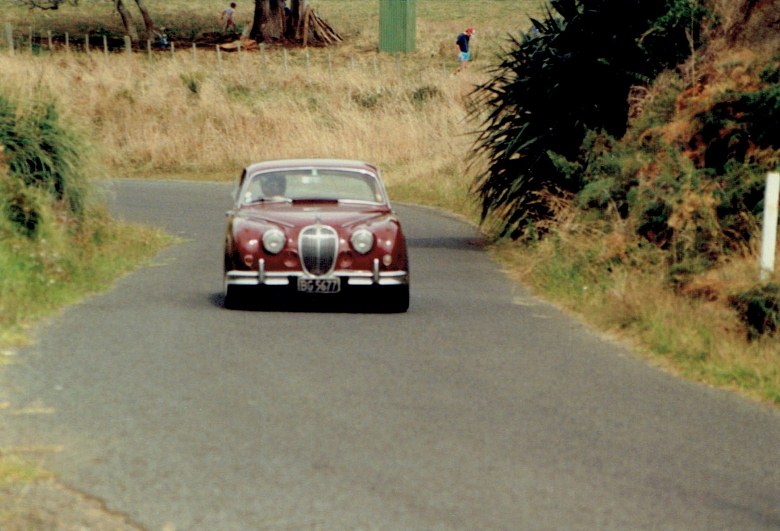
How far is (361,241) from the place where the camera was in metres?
12.8

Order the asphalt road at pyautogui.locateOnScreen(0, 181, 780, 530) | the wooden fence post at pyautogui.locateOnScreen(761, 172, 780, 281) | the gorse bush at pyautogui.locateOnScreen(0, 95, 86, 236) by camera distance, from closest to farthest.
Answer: the asphalt road at pyautogui.locateOnScreen(0, 181, 780, 530) < the wooden fence post at pyautogui.locateOnScreen(761, 172, 780, 281) < the gorse bush at pyautogui.locateOnScreen(0, 95, 86, 236)

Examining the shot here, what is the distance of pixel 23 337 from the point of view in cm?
1069

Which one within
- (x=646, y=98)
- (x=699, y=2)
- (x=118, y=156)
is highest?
(x=699, y=2)

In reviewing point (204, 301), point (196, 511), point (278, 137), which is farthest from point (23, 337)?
point (278, 137)

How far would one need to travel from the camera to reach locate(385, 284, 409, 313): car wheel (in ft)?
42.5

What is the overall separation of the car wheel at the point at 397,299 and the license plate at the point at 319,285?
1.74 ft

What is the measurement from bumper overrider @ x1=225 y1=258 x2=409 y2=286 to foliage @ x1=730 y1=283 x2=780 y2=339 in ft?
10.9

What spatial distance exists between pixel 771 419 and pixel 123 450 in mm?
3873

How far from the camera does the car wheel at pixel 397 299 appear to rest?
12961 millimetres

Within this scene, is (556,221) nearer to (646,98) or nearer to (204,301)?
(646,98)

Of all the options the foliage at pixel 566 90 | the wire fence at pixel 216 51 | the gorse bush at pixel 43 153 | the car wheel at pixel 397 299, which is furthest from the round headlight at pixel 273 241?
the wire fence at pixel 216 51

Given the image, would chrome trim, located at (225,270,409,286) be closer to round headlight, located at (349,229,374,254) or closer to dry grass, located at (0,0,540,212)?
round headlight, located at (349,229,374,254)

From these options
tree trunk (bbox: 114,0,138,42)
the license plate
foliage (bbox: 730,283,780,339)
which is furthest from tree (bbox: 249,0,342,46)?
foliage (bbox: 730,283,780,339)

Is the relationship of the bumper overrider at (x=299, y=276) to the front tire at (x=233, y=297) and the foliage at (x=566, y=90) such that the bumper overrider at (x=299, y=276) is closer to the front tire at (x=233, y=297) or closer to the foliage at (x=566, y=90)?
the front tire at (x=233, y=297)
